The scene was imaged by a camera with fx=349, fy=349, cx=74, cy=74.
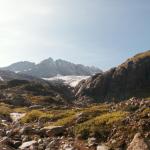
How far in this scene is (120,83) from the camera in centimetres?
18275

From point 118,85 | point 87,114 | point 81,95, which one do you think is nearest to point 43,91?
point 81,95

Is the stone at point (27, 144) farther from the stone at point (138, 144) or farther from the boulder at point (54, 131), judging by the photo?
the stone at point (138, 144)

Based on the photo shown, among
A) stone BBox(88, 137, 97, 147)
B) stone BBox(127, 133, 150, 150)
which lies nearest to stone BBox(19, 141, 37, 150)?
stone BBox(88, 137, 97, 147)

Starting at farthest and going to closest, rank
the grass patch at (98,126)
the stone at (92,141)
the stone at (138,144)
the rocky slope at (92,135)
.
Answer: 1. the grass patch at (98,126)
2. the stone at (92,141)
3. the rocky slope at (92,135)
4. the stone at (138,144)

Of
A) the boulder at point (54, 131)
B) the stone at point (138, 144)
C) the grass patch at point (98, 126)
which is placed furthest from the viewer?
the boulder at point (54, 131)

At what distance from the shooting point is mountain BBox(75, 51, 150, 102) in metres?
176

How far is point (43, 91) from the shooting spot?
16850cm

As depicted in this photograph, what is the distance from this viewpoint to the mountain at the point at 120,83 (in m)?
176

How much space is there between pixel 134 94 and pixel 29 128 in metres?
149

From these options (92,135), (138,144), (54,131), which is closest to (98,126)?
(92,135)

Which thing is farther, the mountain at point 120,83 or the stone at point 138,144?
the mountain at point 120,83

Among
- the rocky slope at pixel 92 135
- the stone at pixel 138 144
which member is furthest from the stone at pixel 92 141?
the stone at pixel 138 144

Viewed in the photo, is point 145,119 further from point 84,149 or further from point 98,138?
point 84,149

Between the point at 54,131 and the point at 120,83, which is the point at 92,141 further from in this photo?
the point at 120,83
